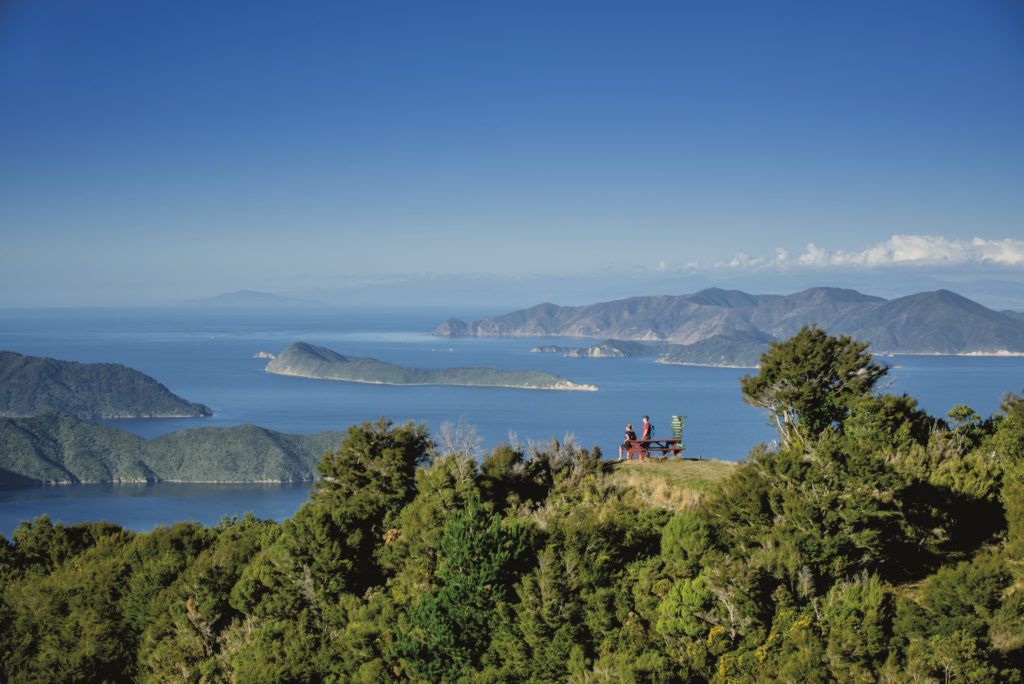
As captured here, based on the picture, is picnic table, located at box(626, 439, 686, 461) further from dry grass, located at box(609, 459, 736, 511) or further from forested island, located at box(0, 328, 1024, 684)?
forested island, located at box(0, 328, 1024, 684)

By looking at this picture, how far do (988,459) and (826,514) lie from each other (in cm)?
1014

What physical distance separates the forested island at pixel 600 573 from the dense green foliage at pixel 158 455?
347 ft

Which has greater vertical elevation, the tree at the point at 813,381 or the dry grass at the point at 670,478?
the tree at the point at 813,381

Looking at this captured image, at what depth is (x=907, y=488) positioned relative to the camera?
17938 mm

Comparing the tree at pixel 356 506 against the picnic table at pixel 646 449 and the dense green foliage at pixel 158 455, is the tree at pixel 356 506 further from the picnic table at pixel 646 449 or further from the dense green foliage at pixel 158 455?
the dense green foliage at pixel 158 455

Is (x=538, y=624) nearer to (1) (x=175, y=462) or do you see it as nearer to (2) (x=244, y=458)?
(2) (x=244, y=458)

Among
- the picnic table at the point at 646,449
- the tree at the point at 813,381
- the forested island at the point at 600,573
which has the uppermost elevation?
the tree at the point at 813,381

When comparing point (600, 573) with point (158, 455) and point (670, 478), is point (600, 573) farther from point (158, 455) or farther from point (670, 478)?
point (158, 455)

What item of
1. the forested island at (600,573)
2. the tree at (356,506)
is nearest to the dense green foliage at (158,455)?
the forested island at (600,573)

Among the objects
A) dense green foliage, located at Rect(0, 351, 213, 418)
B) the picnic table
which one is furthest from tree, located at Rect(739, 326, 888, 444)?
dense green foliage, located at Rect(0, 351, 213, 418)

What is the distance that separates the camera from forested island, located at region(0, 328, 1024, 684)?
49.9 ft

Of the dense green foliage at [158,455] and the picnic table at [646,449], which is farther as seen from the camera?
the dense green foliage at [158,455]

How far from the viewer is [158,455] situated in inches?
5408

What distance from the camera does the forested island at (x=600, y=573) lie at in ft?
49.9
